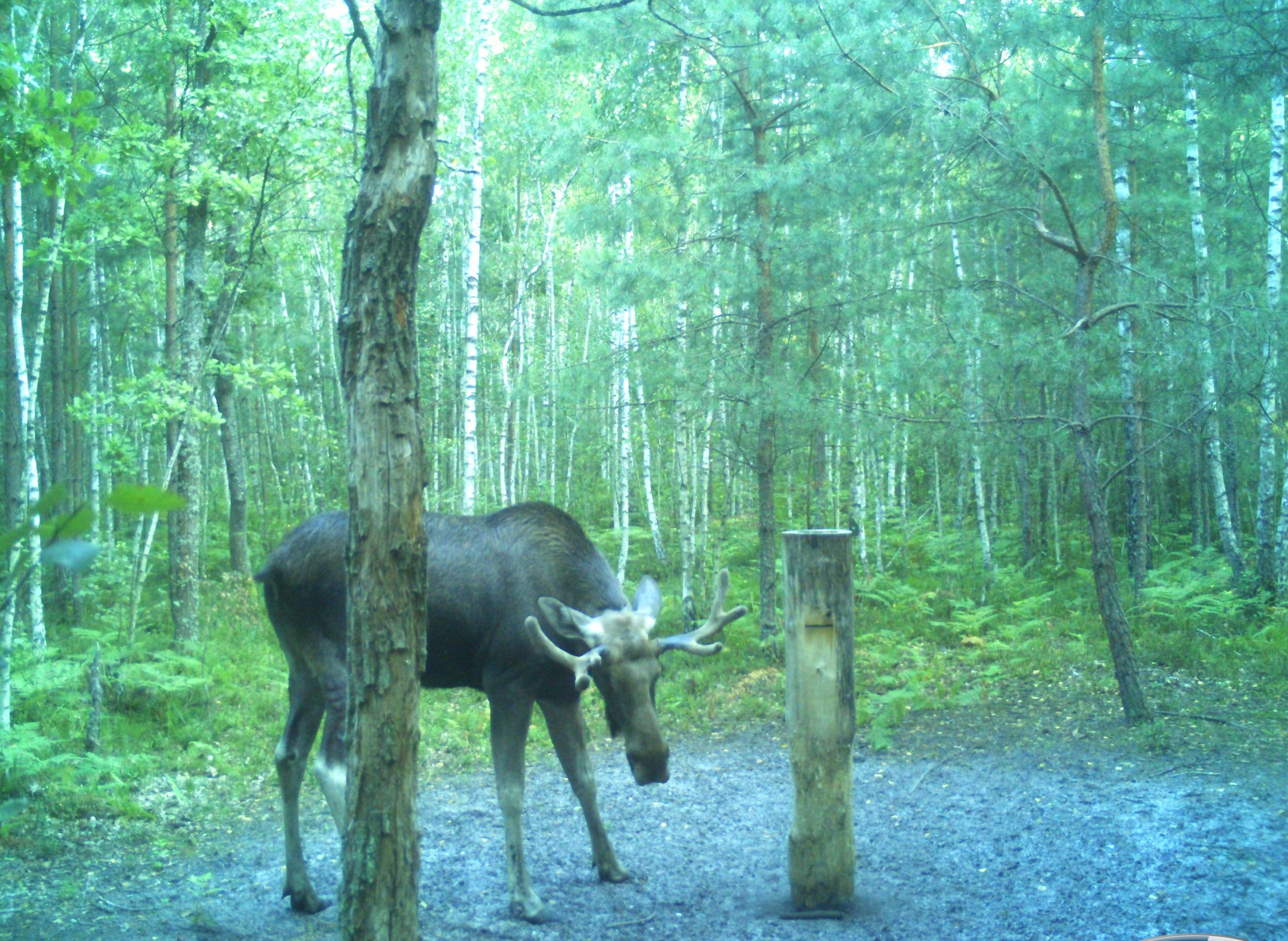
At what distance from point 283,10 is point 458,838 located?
8.82 meters

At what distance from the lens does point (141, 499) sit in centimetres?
85

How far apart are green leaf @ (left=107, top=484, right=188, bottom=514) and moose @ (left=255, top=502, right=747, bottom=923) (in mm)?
4044

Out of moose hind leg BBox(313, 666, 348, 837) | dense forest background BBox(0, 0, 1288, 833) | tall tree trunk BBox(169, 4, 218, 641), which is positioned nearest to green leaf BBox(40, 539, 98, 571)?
dense forest background BBox(0, 0, 1288, 833)

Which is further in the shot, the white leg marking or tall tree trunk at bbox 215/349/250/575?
tall tree trunk at bbox 215/349/250/575

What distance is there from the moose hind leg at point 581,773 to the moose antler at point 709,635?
824mm

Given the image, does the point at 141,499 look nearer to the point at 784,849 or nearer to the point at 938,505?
the point at 784,849

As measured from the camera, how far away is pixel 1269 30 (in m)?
6.31

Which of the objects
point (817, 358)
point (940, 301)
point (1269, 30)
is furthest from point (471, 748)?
point (1269, 30)

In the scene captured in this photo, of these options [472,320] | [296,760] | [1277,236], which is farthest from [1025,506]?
[296,760]

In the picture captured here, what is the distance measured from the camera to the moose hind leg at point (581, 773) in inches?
215

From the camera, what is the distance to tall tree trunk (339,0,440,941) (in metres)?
3.26

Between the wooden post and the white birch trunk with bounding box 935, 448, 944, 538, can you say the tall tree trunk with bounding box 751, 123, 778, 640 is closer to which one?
the white birch trunk with bounding box 935, 448, 944, 538

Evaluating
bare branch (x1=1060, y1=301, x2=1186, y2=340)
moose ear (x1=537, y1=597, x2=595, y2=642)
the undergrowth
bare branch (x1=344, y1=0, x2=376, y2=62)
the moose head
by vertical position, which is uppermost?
bare branch (x1=344, y1=0, x2=376, y2=62)

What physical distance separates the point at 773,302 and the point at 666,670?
13.9ft
